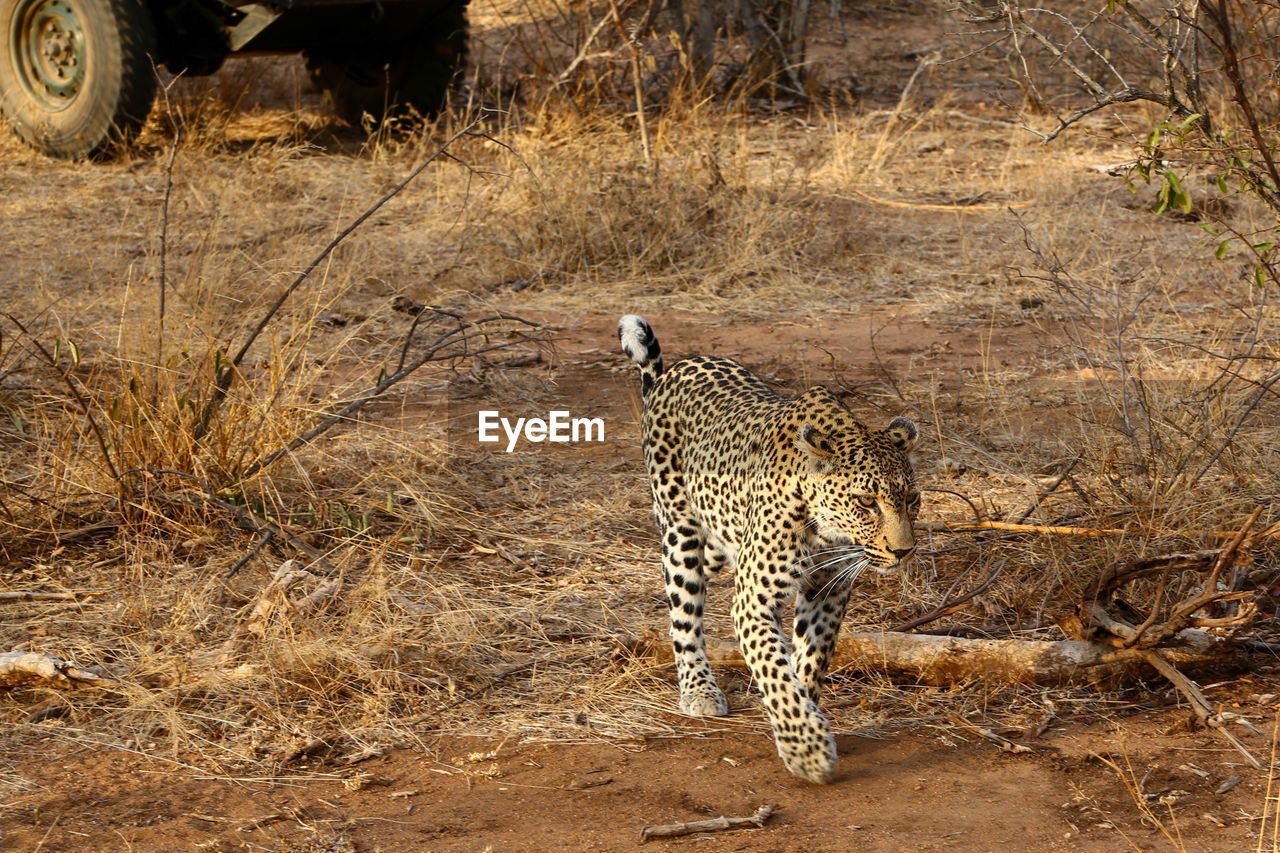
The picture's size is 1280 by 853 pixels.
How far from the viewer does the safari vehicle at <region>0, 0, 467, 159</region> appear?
39.4ft

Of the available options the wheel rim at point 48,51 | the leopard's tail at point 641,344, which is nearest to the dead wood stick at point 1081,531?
the leopard's tail at point 641,344

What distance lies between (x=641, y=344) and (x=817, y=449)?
122cm

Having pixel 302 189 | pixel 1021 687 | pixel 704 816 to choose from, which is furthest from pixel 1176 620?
pixel 302 189

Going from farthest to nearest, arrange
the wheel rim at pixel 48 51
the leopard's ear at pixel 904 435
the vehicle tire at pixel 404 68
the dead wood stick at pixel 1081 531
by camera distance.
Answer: the vehicle tire at pixel 404 68, the wheel rim at pixel 48 51, the dead wood stick at pixel 1081 531, the leopard's ear at pixel 904 435

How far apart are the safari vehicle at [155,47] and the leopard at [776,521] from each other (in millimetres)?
7841

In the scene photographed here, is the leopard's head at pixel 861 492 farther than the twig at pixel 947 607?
No

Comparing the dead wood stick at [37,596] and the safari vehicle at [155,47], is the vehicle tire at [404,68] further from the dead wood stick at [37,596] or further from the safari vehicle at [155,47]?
the dead wood stick at [37,596]

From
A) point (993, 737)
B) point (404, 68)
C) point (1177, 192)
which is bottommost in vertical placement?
point (993, 737)

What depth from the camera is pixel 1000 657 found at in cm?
465

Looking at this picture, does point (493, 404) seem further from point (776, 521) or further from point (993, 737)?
point (993, 737)

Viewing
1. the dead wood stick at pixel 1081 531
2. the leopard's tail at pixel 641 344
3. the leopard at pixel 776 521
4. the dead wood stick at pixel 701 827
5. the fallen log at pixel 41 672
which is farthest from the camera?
the leopard's tail at pixel 641 344

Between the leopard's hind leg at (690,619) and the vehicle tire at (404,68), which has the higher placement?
the vehicle tire at (404,68)

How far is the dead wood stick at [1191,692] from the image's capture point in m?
4.30

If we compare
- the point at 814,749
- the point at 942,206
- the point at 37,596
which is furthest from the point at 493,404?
the point at 942,206
